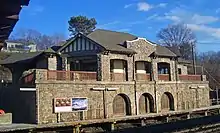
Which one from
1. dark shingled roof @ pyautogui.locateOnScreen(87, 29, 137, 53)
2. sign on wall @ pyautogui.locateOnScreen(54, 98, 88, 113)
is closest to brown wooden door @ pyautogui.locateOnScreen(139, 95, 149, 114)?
dark shingled roof @ pyautogui.locateOnScreen(87, 29, 137, 53)

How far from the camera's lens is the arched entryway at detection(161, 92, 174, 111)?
36.1 metres

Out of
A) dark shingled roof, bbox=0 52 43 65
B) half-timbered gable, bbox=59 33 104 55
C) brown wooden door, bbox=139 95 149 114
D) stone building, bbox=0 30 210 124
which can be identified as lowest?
brown wooden door, bbox=139 95 149 114

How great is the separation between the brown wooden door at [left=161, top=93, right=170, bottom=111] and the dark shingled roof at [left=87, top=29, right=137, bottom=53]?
24.4 feet

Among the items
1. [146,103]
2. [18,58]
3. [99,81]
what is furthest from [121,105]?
[18,58]

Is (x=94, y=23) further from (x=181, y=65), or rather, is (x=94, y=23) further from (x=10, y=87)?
(x=10, y=87)

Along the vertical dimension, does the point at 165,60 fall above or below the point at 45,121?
above

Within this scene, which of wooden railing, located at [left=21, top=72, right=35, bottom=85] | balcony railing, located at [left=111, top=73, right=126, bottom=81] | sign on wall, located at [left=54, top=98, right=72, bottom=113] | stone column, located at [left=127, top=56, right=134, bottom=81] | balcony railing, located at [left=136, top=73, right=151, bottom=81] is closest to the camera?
wooden railing, located at [left=21, top=72, right=35, bottom=85]

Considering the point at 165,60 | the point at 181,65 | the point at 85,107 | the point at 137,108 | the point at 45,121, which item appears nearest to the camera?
the point at 45,121

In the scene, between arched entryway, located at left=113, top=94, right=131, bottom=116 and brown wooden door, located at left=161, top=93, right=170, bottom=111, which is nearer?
arched entryway, located at left=113, top=94, right=131, bottom=116

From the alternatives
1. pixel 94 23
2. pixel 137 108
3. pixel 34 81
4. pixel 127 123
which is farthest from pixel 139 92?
pixel 94 23

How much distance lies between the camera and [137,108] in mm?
32656

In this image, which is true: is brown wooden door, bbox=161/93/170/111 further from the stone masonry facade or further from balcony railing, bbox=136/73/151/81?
balcony railing, bbox=136/73/151/81

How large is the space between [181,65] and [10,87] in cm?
2304

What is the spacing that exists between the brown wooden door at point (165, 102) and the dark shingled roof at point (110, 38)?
7430 mm
